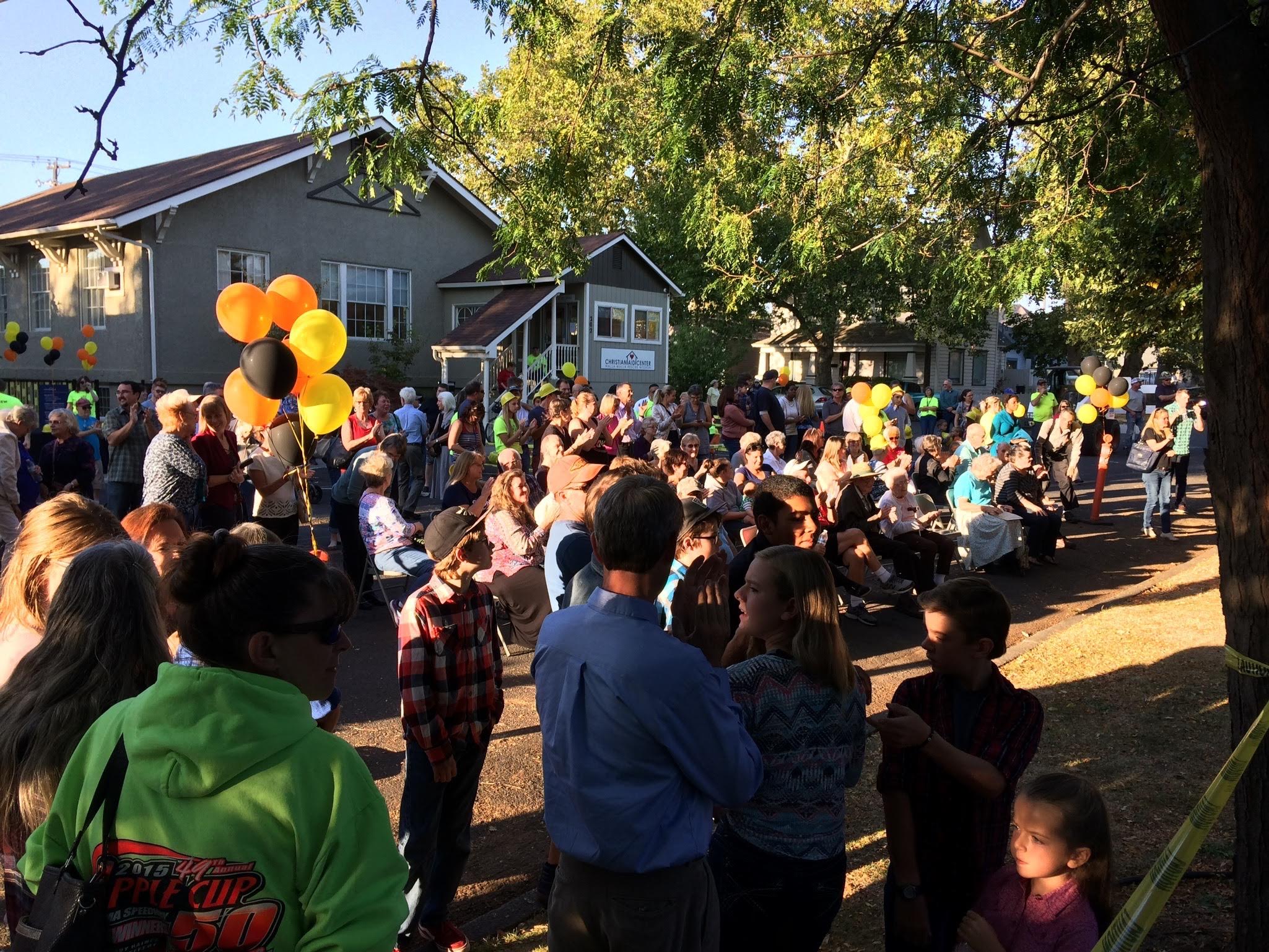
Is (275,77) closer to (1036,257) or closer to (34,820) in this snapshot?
Result: (34,820)

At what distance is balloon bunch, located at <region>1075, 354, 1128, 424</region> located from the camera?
14664 millimetres

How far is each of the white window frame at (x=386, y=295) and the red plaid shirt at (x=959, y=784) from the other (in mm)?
22264

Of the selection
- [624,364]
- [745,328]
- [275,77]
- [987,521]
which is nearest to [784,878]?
[275,77]

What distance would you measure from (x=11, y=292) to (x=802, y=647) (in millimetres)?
27645

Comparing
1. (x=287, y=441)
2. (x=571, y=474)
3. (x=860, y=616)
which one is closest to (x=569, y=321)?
(x=287, y=441)

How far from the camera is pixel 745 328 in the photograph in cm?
4272

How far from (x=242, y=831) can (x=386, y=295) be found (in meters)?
24.5

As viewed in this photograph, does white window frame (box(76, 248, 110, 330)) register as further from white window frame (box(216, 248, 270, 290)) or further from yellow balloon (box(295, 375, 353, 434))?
yellow balloon (box(295, 375, 353, 434))

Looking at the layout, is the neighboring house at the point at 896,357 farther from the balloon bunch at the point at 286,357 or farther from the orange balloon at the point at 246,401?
the orange balloon at the point at 246,401

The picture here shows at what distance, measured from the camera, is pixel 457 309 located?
85.7 feet

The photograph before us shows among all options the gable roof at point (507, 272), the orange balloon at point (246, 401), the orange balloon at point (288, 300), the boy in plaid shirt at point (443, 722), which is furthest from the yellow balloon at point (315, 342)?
the gable roof at point (507, 272)

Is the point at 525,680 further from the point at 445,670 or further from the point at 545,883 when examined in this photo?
the point at 445,670

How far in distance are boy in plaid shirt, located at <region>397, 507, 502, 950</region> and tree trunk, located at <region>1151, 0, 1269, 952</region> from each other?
8.87ft

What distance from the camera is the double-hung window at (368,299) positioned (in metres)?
23.3
